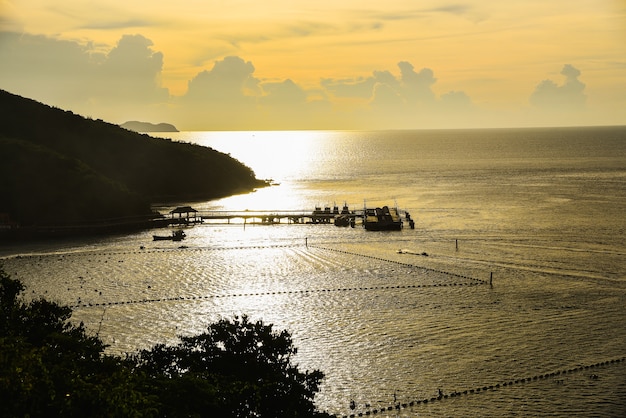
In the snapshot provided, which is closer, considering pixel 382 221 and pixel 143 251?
pixel 143 251

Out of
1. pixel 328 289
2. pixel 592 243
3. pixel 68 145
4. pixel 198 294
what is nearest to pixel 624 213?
pixel 592 243

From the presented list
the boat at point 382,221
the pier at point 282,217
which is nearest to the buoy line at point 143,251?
the boat at point 382,221

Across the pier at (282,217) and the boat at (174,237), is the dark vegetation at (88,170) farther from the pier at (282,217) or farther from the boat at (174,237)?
the boat at (174,237)

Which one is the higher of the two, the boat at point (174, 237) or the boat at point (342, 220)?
the boat at point (342, 220)

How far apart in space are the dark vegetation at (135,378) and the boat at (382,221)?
63.7 metres

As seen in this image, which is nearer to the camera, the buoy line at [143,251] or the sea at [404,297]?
the sea at [404,297]

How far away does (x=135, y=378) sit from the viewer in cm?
2403

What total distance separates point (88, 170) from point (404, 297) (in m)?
75.4

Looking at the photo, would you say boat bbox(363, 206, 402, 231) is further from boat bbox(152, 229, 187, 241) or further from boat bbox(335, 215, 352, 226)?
boat bbox(152, 229, 187, 241)

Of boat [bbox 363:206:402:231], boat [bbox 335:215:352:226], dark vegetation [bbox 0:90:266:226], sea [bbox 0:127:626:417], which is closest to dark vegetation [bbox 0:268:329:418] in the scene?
sea [bbox 0:127:626:417]

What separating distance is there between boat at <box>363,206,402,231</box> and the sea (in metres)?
1.64

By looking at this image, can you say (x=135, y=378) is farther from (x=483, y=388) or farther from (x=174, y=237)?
(x=174, y=237)

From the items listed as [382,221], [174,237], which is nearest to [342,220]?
[382,221]

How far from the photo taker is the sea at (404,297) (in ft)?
128
